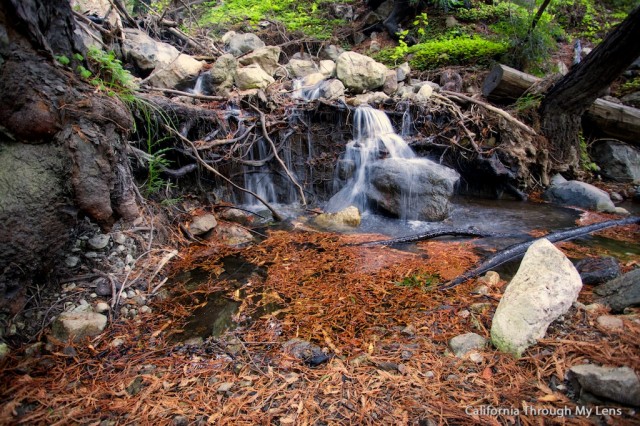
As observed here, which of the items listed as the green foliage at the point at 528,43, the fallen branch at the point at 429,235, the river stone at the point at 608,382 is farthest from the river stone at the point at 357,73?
the river stone at the point at 608,382

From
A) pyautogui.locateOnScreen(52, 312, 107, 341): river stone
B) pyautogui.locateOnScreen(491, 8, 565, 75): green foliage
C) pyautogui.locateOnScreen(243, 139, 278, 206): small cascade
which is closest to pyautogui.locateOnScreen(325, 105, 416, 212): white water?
pyautogui.locateOnScreen(243, 139, 278, 206): small cascade

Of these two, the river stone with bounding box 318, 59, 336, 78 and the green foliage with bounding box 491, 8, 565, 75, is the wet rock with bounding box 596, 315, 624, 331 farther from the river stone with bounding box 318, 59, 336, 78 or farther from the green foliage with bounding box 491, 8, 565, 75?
the green foliage with bounding box 491, 8, 565, 75

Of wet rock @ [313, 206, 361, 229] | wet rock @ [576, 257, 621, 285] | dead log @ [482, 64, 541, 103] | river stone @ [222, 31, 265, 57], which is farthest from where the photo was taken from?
river stone @ [222, 31, 265, 57]

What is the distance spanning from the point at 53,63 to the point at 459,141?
21.8 feet

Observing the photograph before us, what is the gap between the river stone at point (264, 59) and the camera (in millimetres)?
7512

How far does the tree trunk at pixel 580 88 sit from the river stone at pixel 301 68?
5436mm

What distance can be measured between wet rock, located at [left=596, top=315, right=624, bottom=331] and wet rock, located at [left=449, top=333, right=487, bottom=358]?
2.14 ft

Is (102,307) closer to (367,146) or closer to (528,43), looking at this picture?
(367,146)

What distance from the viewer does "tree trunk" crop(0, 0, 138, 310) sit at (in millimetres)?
1989

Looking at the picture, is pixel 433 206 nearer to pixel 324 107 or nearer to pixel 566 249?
pixel 566 249

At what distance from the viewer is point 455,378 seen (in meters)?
1.75

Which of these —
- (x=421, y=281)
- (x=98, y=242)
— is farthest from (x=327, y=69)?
(x=98, y=242)

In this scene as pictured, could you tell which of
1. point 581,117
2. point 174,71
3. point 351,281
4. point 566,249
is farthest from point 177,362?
point 581,117

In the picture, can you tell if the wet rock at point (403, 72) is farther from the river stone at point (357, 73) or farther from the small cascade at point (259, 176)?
the small cascade at point (259, 176)
